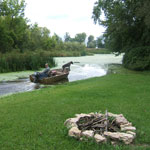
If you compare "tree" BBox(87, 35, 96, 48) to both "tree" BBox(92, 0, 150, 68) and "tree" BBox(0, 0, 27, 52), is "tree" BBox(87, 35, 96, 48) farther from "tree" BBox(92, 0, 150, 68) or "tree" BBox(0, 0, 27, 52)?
"tree" BBox(92, 0, 150, 68)

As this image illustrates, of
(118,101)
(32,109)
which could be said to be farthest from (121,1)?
(32,109)

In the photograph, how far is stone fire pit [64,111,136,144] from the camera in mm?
3496

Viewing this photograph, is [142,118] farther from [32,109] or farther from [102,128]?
[32,109]

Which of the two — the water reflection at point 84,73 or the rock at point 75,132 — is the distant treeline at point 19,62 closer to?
the water reflection at point 84,73

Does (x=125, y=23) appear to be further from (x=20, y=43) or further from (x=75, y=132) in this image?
(x=20, y=43)

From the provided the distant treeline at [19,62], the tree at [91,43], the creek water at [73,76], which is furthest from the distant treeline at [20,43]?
the tree at [91,43]

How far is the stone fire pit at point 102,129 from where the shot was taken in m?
3.50

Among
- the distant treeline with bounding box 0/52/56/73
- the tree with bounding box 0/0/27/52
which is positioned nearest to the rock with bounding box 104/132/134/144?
the distant treeline with bounding box 0/52/56/73

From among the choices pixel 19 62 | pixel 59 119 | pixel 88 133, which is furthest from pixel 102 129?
pixel 19 62

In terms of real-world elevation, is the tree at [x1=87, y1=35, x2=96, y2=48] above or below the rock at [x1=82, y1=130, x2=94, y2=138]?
above

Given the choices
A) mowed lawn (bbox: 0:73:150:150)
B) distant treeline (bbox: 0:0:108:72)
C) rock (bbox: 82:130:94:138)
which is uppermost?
distant treeline (bbox: 0:0:108:72)

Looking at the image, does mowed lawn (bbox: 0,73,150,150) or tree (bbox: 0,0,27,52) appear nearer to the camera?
mowed lawn (bbox: 0,73,150,150)

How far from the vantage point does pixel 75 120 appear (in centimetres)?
419

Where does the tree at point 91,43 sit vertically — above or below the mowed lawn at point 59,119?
above
